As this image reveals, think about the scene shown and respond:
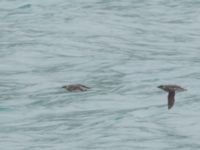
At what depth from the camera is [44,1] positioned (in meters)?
12.6

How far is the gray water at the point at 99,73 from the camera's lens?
661 centimetres

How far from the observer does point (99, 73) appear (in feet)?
28.4

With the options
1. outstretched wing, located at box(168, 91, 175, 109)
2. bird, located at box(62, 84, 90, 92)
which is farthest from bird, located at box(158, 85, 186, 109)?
bird, located at box(62, 84, 90, 92)

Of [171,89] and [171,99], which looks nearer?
[171,99]

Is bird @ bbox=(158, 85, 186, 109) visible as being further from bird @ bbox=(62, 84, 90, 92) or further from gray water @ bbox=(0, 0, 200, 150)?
bird @ bbox=(62, 84, 90, 92)

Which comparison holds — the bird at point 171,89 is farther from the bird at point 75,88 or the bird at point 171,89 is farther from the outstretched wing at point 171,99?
the bird at point 75,88

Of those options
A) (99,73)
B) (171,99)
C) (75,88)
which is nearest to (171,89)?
(171,99)

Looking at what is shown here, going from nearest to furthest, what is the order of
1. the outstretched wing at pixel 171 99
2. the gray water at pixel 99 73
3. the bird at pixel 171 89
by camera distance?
1. the gray water at pixel 99 73
2. the outstretched wing at pixel 171 99
3. the bird at pixel 171 89

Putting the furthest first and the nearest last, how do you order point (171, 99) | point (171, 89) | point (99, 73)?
1. point (99, 73)
2. point (171, 89)
3. point (171, 99)

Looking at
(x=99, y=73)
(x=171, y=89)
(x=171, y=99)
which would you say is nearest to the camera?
(x=171, y=99)

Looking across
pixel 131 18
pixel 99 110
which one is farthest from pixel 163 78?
pixel 131 18

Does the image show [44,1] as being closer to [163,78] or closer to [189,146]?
[163,78]

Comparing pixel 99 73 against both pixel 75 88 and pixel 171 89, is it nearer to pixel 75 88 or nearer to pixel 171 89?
pixel 75 88

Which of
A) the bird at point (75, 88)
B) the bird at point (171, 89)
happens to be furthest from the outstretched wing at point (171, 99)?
the bird at point (75, 88)
